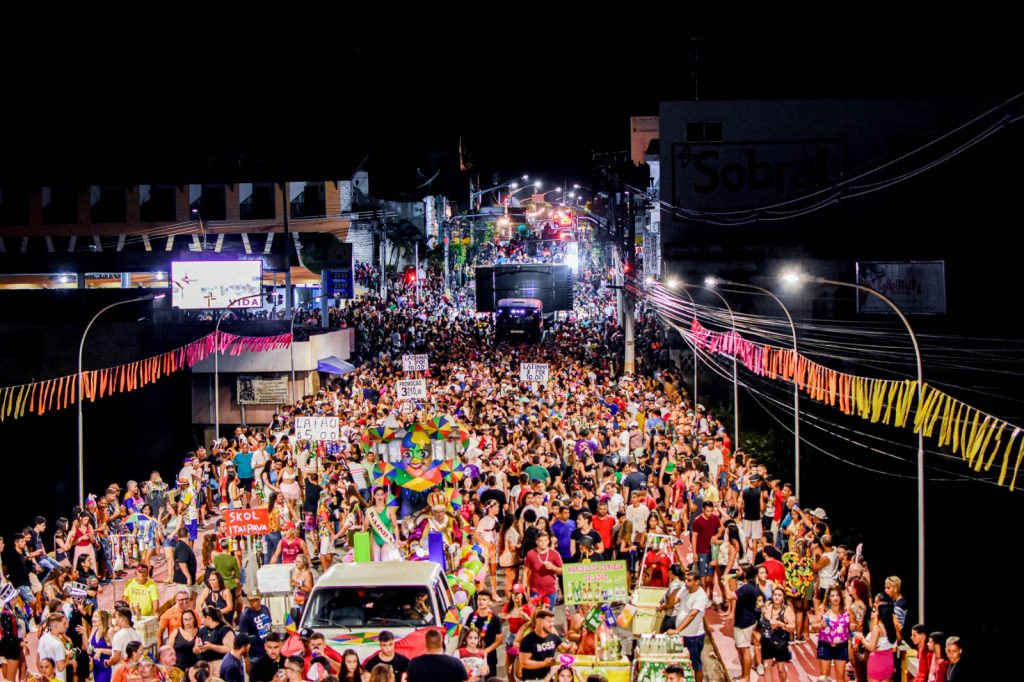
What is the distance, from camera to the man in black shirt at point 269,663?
8547 mm

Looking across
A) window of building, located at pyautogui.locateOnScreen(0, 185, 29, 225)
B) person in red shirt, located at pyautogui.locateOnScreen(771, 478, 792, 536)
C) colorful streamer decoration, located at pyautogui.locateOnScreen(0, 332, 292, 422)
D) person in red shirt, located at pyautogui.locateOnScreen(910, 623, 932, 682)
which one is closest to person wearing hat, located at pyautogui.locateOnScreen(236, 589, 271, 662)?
person in red shirt, located at pyautogui.locateOnScreen(910, 623, 932, 682)

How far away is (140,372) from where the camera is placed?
1109 inches

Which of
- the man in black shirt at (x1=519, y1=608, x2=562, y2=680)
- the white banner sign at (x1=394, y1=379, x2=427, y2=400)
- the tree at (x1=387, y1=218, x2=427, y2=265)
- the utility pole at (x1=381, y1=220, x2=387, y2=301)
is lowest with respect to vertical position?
the man in black shirt at (x1=519, y1=608, x2=562, y2=680)

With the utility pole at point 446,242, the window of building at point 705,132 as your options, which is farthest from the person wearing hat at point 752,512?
the utility pole at point 446,242

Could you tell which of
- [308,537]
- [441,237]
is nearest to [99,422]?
[308,537]

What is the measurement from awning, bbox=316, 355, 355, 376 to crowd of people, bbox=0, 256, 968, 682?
10.1m

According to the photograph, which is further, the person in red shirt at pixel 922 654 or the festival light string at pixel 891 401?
the festival light string at pixel 891 401

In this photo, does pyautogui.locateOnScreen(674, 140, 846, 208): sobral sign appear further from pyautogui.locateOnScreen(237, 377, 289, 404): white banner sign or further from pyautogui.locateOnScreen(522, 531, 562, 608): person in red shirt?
pyautogui.locateOnScreen(522, 531, 562, 608): person in red shirt

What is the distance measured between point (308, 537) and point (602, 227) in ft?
177

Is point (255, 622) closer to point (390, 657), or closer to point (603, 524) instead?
point (390, 657)

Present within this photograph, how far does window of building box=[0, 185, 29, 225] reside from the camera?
65562mm

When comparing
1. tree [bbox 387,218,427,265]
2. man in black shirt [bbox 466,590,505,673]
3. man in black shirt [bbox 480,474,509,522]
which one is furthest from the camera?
tree [bbox 387,218,427,265]

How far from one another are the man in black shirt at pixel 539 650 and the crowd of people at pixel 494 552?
0.05ft

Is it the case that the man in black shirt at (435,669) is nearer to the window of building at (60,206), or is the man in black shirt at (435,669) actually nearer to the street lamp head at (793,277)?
the street lamp head at (793,277)
